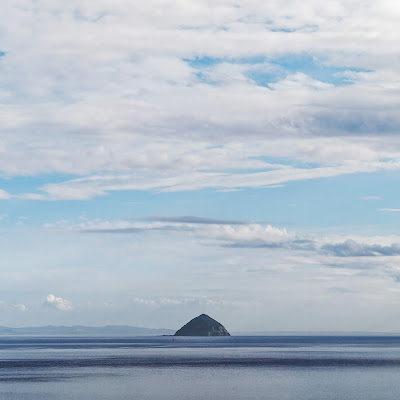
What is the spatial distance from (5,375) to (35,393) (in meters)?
38.4

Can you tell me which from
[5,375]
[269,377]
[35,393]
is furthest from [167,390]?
[5,375]

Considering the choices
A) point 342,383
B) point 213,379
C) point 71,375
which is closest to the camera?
point 342,383

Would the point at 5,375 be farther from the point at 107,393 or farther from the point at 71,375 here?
the point at 107,393

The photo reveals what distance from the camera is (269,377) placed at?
126 meters

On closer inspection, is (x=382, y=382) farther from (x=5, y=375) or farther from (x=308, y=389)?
(x=5, y=375)

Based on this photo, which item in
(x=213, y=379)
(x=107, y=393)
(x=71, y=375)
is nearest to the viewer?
(x=107, y=393)

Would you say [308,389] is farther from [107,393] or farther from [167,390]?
[107,393]

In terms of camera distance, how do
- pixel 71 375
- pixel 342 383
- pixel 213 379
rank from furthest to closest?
1. pixel 71 375
2. pixel 213 379
3. pixel 342 383

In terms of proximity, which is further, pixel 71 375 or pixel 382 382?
pixel 71 375

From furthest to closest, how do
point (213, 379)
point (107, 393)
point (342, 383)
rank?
point (213, 379)
point (342, 383)
point (107, 393)

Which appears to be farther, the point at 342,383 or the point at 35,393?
the point at 342,383

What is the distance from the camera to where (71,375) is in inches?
5276

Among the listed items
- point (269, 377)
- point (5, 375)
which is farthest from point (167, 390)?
point (5, 375)

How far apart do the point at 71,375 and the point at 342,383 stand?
53.1 metres
